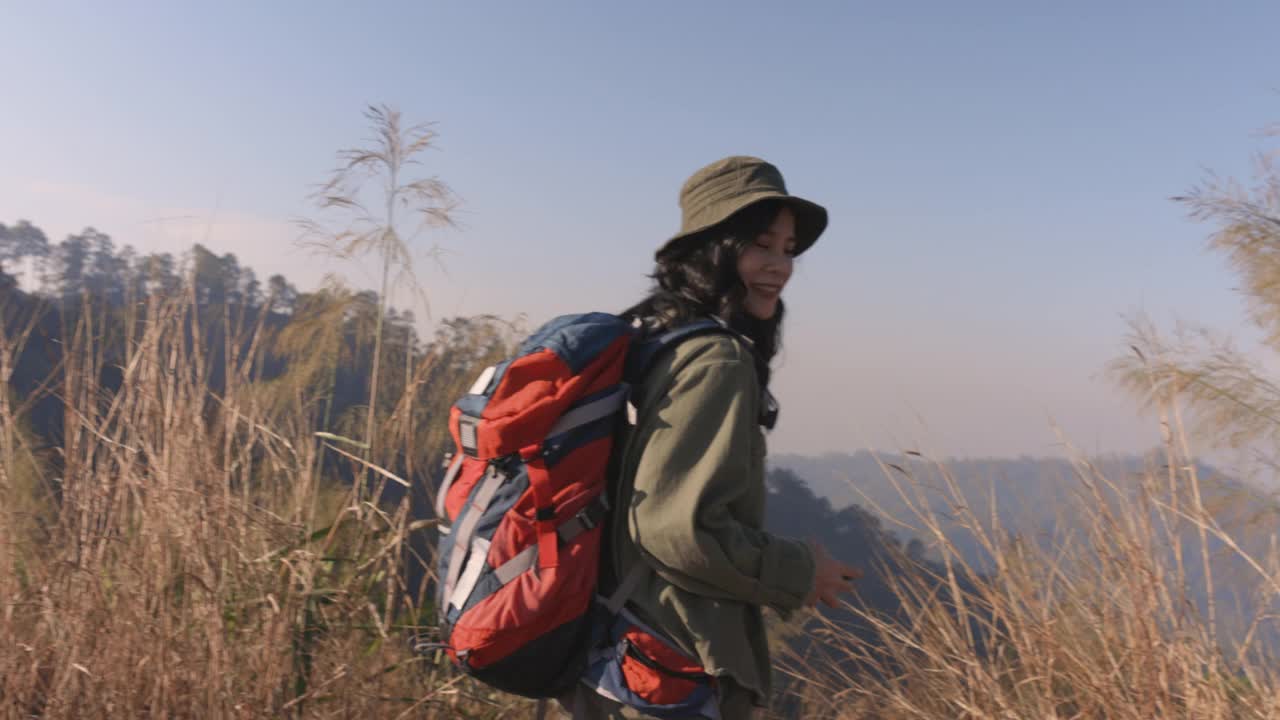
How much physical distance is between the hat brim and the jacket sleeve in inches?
11.7

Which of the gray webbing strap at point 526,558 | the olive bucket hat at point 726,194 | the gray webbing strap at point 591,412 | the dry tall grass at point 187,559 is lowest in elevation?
the dry tall grass at point 187,559

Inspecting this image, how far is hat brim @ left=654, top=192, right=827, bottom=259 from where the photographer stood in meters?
1.32

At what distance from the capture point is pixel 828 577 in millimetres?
1207

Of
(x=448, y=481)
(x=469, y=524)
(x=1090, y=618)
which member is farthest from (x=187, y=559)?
(x=1090, y=618)

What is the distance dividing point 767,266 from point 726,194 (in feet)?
0.45

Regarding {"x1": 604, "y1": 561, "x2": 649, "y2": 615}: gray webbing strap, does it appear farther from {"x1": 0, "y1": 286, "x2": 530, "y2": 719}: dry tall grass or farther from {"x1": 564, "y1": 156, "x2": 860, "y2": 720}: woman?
{"x1": 0, "y1": 286, "x2": 530, "y2": 719}: dry tall grass

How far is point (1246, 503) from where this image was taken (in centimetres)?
465

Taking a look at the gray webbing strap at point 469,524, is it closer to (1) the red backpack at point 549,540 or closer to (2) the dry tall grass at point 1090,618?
(1) the red backpack at point 549,540

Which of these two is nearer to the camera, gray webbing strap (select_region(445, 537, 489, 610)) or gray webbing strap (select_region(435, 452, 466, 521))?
gray webbing strap (select_region(445, 537, 489, 610))

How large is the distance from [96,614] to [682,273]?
1500 mm

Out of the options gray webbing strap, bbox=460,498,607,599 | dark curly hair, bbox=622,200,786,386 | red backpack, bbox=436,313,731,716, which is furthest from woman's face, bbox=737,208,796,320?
gray webbing strap, bbox=460,498,607,599

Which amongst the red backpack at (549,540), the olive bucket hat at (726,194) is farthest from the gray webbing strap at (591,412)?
the olive bucket hat at (726,194)

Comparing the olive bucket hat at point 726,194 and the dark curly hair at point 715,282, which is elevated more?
the olive bucket hat at point 726,194

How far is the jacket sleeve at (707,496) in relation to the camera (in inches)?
42.9
